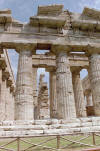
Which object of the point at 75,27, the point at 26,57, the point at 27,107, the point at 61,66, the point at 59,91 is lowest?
the point at 27,107

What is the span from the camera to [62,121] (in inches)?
412

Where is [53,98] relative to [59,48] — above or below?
below

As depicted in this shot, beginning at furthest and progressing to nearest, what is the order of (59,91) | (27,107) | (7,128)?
(59,91)
(27,107)
(7,128)

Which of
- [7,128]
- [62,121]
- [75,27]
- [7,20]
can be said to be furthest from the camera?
[75,27]

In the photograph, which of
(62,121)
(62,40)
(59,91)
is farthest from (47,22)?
(62,121)

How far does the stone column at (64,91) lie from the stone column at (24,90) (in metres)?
2.30

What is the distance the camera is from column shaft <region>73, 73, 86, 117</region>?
17625 millimetres

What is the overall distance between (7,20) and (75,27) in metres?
6.38

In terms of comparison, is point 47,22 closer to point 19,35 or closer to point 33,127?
point 19,35

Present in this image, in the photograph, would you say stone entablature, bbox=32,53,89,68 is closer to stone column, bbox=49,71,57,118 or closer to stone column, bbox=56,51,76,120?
stone column, bbox=49,71,57,118

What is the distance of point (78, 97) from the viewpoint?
60.2 feet

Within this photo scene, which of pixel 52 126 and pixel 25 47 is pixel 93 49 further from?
pixel 52 126

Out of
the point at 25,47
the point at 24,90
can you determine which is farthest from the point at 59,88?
the point at 25,47

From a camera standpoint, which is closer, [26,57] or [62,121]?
[62,121]
